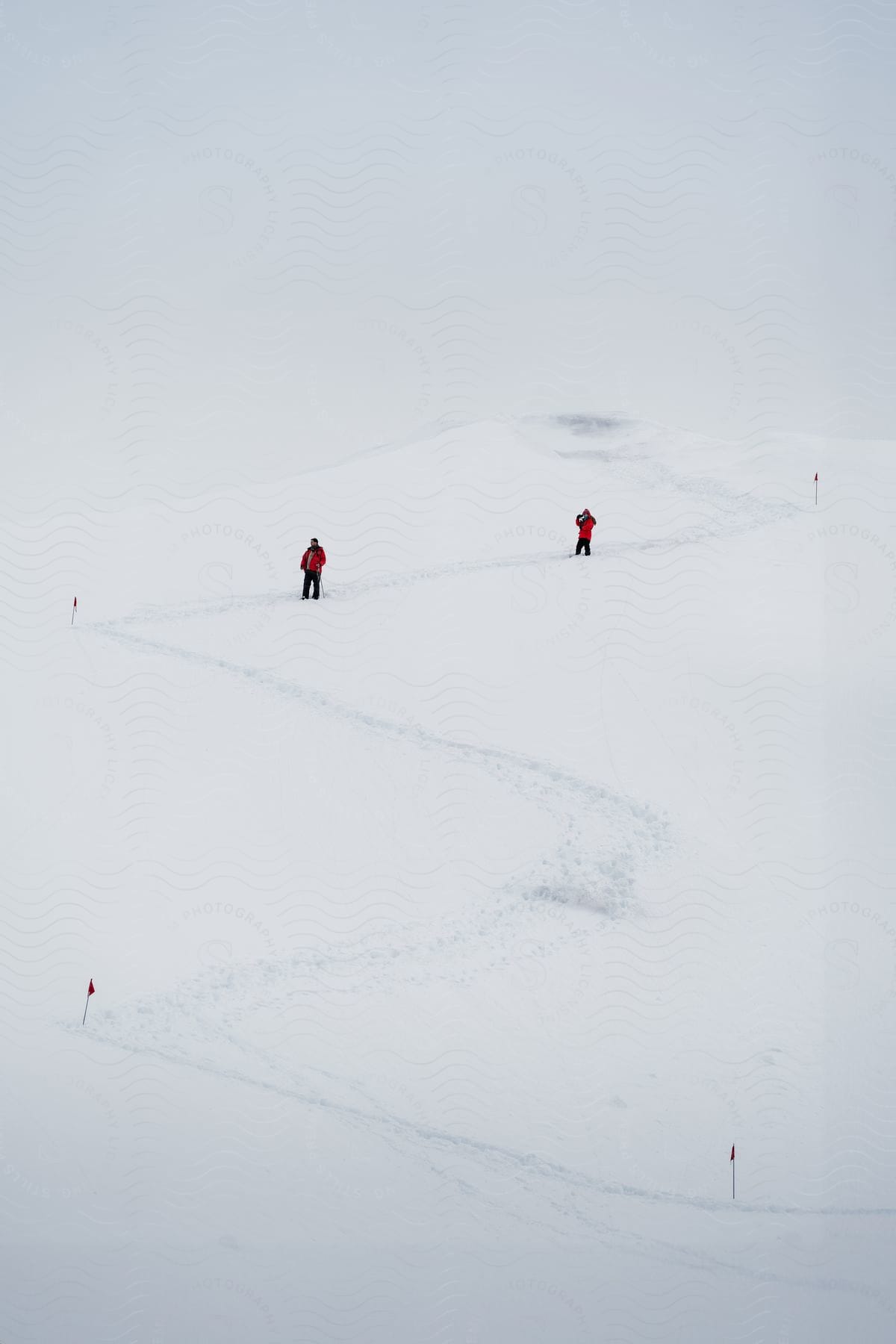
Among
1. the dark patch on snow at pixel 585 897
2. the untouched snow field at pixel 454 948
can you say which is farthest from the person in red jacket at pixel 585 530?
the dark patch on snow at pixel 585 897

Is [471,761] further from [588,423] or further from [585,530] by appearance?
[588,423]

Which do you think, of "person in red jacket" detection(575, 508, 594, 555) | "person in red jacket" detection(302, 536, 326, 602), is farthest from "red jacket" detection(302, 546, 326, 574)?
"person in red jacket" detection(575, 508, 594, 555)

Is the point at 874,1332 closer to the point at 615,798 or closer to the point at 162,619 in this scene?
the point at 615,798

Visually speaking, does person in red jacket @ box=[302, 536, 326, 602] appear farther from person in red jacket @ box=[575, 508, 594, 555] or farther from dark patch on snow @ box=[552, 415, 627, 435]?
dark patch on snow @ box=[552, 415, 627, 435]

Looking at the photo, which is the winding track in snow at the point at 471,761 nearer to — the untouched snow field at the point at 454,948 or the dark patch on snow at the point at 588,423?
the untouched snow field at the point at 454,948

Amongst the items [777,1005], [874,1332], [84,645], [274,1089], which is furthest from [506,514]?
[874,1332]
